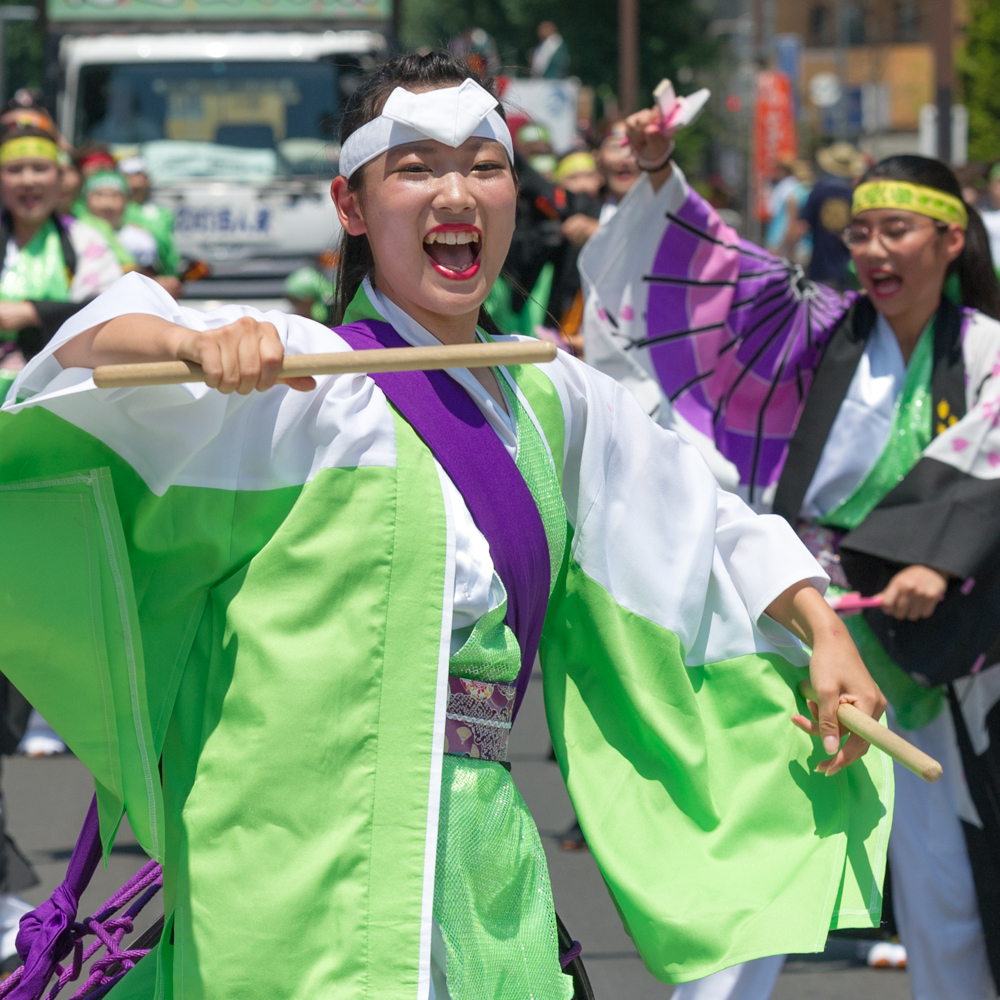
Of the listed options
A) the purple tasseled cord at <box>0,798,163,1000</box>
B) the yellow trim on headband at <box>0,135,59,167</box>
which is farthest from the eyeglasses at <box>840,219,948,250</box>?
the yellow trim on headband at <box>0,135,59,167</box>

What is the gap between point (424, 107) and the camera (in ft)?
6.70

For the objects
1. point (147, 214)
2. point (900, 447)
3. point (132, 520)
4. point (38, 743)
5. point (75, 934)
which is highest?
point (147, 214)

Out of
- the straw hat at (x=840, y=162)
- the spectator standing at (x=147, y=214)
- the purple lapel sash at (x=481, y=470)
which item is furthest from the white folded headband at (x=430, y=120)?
the straw hat at (x=840, y=162)

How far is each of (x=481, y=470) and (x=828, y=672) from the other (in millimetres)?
534

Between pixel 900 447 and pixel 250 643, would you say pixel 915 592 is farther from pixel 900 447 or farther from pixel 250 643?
pixel 250 643

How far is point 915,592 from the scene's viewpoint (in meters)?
3.24

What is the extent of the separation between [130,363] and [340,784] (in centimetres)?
54

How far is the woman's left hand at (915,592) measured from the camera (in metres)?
3.24

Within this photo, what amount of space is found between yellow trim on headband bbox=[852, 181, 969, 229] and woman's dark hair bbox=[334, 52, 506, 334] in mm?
1488

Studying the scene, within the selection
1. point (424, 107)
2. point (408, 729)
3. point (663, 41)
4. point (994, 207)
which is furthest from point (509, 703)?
A: point (663, 41)

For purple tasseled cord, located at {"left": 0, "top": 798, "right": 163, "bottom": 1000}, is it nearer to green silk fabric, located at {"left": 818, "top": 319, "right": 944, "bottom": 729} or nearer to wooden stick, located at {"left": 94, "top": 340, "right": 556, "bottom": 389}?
wooden stick, located at {"left": 94, "top": 340, "right": 556, "bottom": 389}

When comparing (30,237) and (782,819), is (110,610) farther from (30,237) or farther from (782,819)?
(30,237)

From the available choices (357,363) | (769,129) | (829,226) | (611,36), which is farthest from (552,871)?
(611,36)

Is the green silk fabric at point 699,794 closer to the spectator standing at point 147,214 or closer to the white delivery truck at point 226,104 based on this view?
the spectator standing at point 147,214
